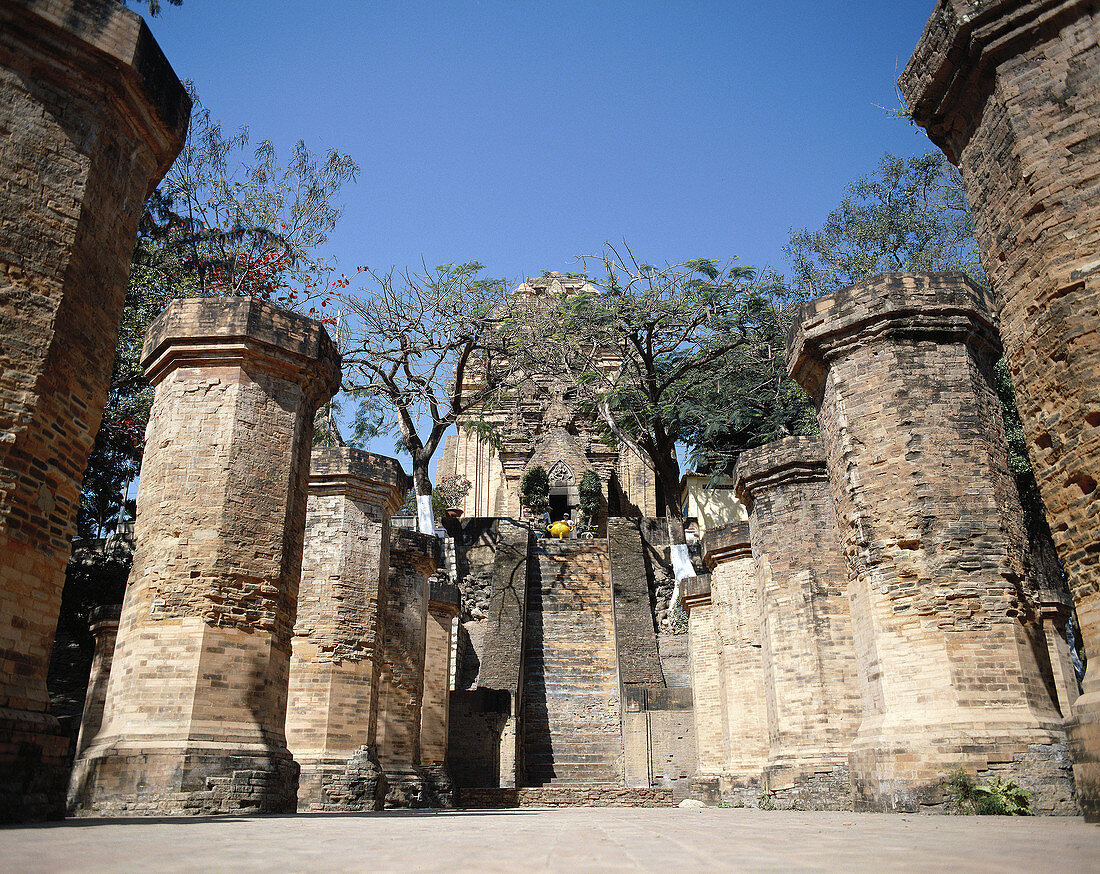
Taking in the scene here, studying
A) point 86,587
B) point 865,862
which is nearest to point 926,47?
point 865,862

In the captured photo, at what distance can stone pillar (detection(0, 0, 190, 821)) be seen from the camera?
198 inches

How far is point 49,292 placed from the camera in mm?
5484

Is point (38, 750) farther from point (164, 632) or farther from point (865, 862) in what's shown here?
point (865, 862)

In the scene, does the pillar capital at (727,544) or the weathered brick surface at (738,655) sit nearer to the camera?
the weathered brick surface at (738,655)

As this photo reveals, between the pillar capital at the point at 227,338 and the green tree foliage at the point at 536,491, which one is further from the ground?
the green tree foliage at the point at 536,491

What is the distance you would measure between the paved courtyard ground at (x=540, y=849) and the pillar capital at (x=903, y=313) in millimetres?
4945

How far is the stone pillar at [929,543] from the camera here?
6883 mm

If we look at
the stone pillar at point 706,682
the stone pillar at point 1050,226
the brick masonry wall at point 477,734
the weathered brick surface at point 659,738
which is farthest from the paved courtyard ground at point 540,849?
the brick masonry wall at point 477,734

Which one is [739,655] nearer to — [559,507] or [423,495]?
[423,495]

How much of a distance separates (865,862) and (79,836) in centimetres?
328

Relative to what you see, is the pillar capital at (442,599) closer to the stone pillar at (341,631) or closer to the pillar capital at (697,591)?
the stone pillar at (341,631)

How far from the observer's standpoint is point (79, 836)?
368 cm

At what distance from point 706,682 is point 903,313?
29.2 ft

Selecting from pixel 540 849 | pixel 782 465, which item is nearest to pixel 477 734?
pixel 782 465
